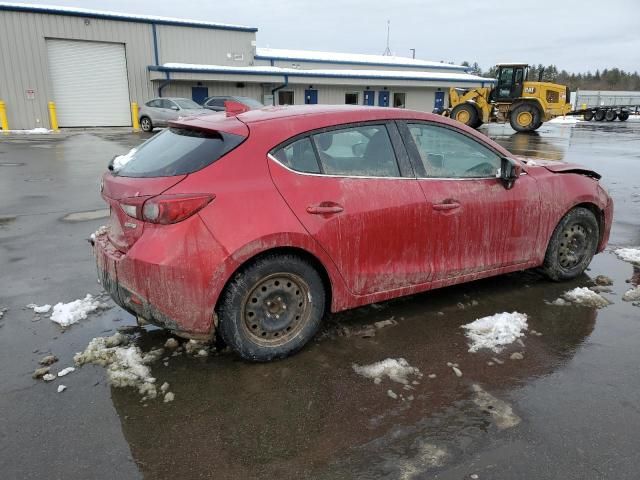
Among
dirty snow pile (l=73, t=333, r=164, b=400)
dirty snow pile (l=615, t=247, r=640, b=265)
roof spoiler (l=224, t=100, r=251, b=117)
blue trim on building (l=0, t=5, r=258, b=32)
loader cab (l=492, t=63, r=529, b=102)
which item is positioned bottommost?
dirty snow pile (l=615, t=247, r=640, b=265)

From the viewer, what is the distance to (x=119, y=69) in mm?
27750

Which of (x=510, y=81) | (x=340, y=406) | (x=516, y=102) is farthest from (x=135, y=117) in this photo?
(x=340, y=406)

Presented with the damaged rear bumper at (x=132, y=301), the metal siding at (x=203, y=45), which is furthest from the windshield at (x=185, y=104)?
the damaged rear bumper at (x=132, y=301)

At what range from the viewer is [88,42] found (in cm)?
2656

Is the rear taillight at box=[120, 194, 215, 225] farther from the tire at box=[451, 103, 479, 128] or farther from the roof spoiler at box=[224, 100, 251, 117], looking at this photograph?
the tire at box=[451, 103, 479, 128]

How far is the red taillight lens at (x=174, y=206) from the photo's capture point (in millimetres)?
2955

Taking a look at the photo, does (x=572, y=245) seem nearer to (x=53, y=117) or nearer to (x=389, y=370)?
(x=389, y=370)

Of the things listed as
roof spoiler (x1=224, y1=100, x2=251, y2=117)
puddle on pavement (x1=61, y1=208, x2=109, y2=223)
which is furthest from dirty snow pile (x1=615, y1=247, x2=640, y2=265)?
puddle on pavement (x1=61, y1=208, x2=109, y2=223)

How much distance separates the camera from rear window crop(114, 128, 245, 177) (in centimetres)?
315

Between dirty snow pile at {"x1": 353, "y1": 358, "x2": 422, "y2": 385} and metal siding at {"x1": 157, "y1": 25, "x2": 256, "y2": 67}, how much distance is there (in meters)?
29.7

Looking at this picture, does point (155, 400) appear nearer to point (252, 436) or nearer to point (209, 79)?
point (252, 436)

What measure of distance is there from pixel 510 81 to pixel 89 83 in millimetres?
22358

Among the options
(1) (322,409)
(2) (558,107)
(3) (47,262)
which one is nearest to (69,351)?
(1) (322,409)

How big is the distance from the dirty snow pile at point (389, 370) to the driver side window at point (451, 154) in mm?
1414
